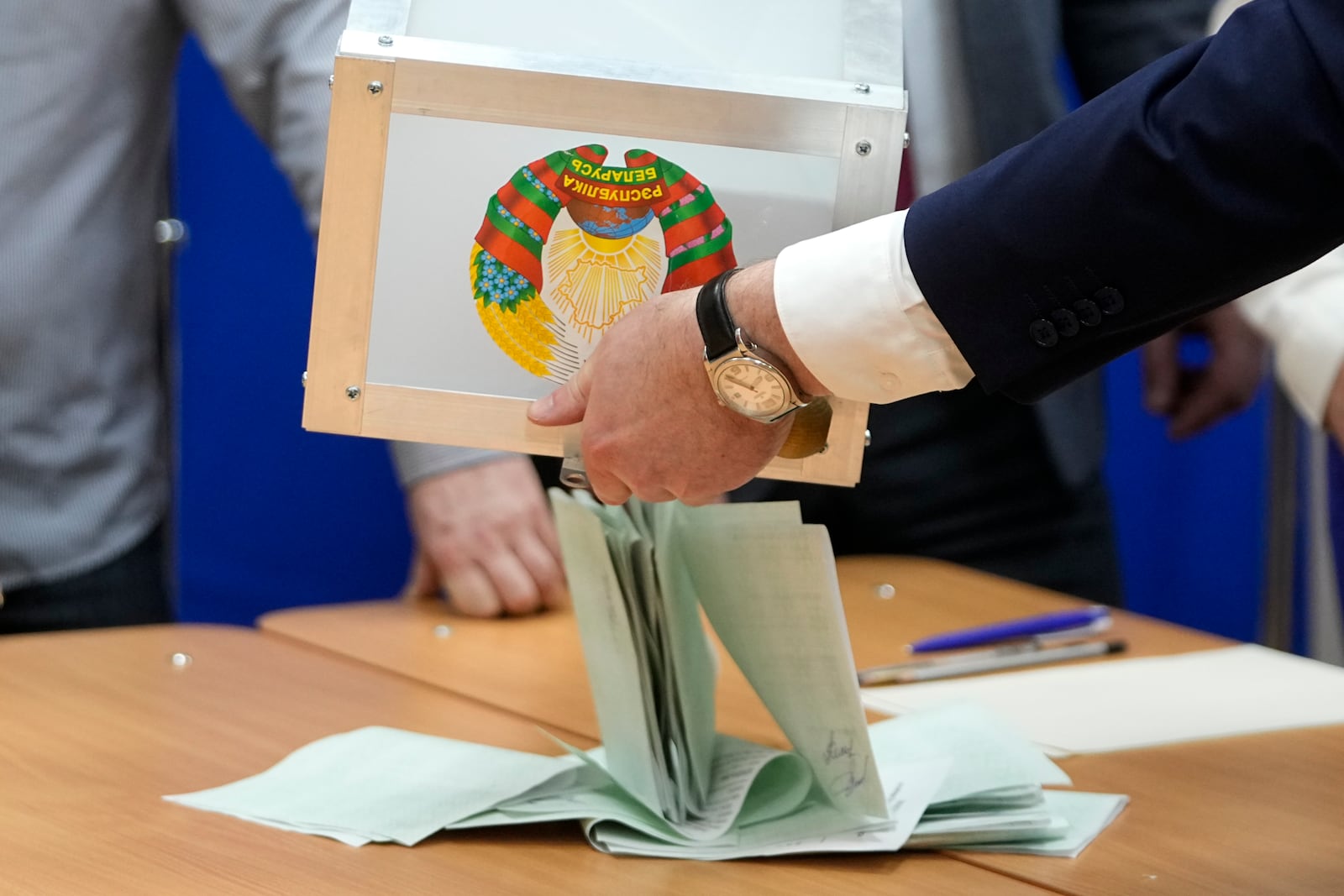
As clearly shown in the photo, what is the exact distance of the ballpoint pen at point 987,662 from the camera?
1.06 meters

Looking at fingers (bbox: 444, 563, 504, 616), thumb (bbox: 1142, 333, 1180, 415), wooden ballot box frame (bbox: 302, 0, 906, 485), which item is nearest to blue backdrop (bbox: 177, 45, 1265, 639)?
fingers (bbox: 444, 563, 504, 616)

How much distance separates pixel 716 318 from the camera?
2.28 ft

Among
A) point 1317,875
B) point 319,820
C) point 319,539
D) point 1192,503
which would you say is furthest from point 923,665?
point 1192,503

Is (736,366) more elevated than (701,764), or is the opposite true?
(736,366)

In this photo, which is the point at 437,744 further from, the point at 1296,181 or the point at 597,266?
the point at 1296,181

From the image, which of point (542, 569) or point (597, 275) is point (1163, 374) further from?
point (597, 275)

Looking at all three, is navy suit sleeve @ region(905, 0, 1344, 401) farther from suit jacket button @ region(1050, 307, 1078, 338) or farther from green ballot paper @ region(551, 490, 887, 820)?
green ballot paper @ region(551, 490, 887, 820)

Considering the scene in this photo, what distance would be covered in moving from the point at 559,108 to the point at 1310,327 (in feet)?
2.83

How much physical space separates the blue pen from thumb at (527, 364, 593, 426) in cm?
49

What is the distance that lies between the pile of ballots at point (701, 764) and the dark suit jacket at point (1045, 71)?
28.4 inches

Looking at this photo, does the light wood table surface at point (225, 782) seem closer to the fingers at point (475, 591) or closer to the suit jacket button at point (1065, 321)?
the fingers at point (475, 591)

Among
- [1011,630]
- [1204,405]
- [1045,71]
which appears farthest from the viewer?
[1204,405]

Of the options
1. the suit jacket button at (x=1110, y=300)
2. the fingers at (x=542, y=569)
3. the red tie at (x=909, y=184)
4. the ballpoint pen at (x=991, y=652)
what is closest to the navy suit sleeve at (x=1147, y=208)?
the suit jacket button at (x=1110, y=300)

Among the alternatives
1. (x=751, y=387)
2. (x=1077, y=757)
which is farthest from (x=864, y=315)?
(x=1077, y=757)
